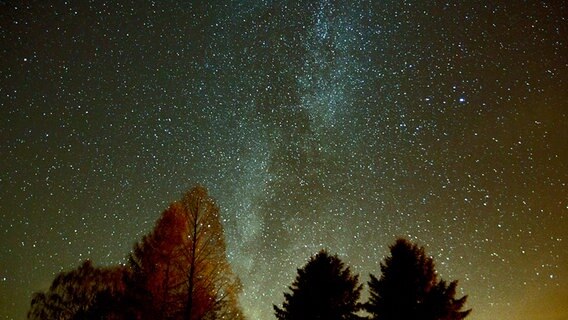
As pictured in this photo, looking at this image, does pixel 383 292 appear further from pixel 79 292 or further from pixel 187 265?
pixel 79 292

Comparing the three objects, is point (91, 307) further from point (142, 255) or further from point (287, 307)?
point (287, 307)

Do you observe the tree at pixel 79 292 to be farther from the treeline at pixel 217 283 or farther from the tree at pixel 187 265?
the tree at pixel 187 265

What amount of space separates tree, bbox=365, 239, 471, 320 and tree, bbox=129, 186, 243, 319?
17.2 ft

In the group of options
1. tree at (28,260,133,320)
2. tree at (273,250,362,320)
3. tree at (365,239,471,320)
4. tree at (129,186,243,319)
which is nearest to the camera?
tree at (129,186,243,319)

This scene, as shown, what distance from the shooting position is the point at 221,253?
470 inches

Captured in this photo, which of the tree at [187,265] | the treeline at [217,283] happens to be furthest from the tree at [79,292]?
the tree at [187,265]

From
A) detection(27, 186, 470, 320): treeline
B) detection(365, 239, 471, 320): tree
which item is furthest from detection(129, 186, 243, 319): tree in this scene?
detection(365, 239, 471, 320): tree

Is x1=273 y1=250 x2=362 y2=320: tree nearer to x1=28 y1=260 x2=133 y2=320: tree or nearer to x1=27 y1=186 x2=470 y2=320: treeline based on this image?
x1=27 y1=186 x2=470 y2=320: treeline

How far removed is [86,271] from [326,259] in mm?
12291

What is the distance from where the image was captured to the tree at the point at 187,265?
11.4 meters

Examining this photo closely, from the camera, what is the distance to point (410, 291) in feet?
43.9

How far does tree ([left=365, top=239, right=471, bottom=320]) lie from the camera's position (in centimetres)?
1292

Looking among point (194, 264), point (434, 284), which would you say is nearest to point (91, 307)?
point (194, 264)

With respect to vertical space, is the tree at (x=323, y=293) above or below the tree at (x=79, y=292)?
below
